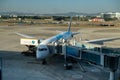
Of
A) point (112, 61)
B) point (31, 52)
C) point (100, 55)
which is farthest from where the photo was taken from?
point (31, 52)

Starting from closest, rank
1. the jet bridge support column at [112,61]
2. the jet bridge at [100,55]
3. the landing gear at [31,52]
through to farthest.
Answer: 1. the jet bridge support column at [112,61]
2. the jet bridge at [100,55]
3. the landing gear at [31,52]

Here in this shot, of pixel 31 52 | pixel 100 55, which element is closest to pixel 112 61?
pixel 100 55

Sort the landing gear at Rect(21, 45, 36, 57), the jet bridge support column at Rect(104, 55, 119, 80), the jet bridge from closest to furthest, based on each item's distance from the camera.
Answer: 1. the jet bridge support column at Rect(104, 55, 119, 80)
2. the jet bridge
3. the landing gear at Rect(21, 45, 36, 57)

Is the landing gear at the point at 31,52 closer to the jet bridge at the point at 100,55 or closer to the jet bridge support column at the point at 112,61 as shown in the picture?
the jet bridge at the point at 100,55

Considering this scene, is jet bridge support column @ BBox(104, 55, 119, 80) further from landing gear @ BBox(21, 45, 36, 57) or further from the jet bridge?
landing gear @ BBox(21, 45, 36, 57)

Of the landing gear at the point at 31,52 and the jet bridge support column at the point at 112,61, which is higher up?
the jet bridge support column at the point at 112,61

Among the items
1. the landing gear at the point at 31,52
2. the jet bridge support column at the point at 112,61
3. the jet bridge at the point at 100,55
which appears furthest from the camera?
the landing gear at the point at 31,52

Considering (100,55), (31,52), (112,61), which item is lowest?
(31,52)

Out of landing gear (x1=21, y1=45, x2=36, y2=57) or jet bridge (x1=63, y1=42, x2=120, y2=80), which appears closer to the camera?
jet bridge (x1=63, y1=42, x2=120, y2=80)

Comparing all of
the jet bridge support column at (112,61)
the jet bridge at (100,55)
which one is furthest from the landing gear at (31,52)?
the jet bridge support column at (112,61)

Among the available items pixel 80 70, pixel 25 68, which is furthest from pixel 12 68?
pixel 80 70

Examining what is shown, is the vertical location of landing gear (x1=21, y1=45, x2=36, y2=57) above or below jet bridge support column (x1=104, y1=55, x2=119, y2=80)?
below

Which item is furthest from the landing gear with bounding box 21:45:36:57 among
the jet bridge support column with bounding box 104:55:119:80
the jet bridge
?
the jet bridge support column with bounding box 104:55:119:80

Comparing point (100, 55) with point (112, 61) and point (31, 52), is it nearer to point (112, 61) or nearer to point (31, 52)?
point (112, 61)
